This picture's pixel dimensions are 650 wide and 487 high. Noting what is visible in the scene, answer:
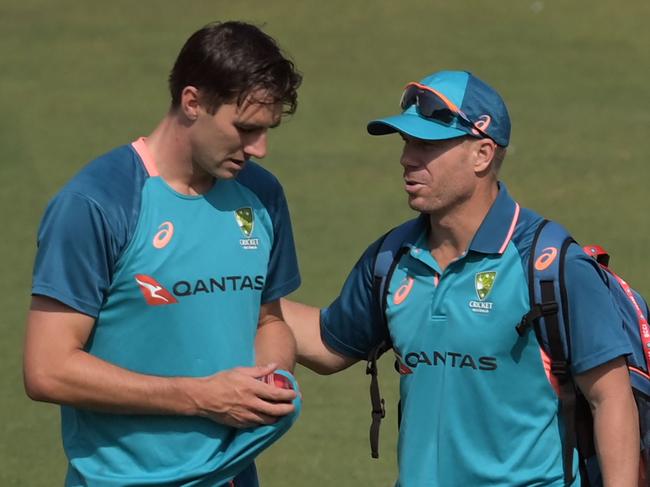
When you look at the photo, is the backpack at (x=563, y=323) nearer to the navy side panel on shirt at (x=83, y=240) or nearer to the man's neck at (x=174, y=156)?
the man's neck at (x=174, y=156)

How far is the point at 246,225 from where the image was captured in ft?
17.1

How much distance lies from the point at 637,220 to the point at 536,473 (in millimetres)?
7791

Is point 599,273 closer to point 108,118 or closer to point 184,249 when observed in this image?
point 184,249

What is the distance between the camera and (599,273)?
16.6 feet

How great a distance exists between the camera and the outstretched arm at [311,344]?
5836 mm

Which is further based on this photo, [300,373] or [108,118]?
[108,118]

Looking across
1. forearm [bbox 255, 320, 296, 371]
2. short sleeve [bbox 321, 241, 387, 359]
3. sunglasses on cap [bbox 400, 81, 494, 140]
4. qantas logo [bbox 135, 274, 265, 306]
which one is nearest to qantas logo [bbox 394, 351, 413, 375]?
short sleeve [bbox 321, 241, 387, 359]

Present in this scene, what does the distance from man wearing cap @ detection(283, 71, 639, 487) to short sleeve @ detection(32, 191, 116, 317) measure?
1.16 metres

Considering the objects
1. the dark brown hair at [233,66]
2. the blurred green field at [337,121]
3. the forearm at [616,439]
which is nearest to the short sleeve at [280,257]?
the dark brown hair at [233,66]

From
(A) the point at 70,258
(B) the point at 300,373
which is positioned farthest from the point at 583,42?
(A) the point at 70,258

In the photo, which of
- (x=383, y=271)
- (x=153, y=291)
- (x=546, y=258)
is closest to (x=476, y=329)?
(x=546, y=258)

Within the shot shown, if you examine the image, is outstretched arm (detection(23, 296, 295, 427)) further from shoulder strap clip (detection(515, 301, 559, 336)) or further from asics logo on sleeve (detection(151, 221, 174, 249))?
shoulder strap clip (detection(515, 301, 559, 336))

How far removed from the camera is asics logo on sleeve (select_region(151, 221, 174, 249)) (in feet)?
16.2

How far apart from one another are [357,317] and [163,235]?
3.33 feet
